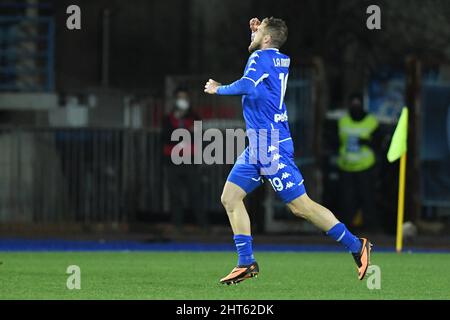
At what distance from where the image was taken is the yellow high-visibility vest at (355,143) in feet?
75.5

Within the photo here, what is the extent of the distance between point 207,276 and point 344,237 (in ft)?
6.20

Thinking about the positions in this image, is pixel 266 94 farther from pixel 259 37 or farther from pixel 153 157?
pixel 153 157

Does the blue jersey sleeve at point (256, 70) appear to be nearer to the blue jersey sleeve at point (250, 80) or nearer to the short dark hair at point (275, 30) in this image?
the blue jersey sleeve at point (250, 80)

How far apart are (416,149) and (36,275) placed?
10.4 m

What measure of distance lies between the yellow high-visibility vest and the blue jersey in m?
9.77

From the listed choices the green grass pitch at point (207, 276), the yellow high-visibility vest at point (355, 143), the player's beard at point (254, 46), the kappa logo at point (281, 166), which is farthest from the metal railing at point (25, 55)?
the kappa logo at point (281, 166)

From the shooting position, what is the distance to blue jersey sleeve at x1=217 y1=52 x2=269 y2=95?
42.6 ft

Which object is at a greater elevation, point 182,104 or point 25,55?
point 25,55

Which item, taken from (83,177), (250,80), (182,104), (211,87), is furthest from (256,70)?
(83,177)

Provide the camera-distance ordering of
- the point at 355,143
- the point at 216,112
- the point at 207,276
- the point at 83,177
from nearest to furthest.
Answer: the point at 207,276 → the point at 355,143 → the point at 216,112 → the point at 83,177

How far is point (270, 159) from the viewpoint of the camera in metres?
13.3

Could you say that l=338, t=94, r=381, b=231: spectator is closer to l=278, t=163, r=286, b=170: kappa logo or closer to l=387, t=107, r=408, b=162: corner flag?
l=387, t=107, r=408, b=162: corner flag

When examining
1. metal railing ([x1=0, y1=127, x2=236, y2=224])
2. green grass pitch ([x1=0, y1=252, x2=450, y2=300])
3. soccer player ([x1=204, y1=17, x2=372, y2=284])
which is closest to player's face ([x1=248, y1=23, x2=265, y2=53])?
soccer player ([x1=204, y1=17, x2=372, y2=284])
